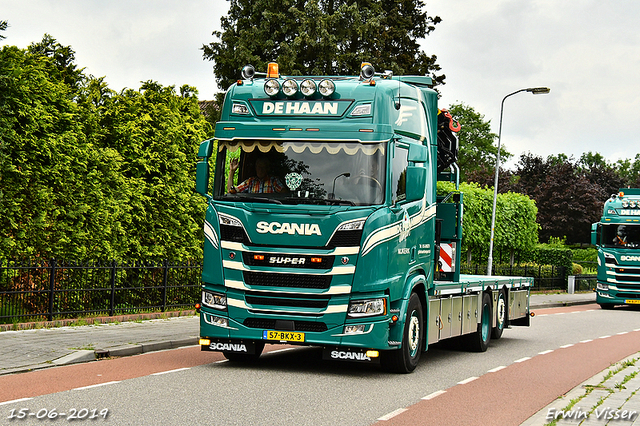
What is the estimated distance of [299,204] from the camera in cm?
1010

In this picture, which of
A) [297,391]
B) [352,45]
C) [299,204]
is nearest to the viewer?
[297,391]

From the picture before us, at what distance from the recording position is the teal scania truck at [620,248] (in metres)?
29.0

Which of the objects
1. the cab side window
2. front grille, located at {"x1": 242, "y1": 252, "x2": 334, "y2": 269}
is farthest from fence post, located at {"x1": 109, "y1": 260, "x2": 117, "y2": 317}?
the cab side window

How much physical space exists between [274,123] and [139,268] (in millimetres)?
7736

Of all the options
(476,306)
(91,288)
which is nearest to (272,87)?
(476,306)

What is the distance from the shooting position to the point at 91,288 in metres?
16.1

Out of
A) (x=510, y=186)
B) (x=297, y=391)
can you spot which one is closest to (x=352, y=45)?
(x=297, y=391)

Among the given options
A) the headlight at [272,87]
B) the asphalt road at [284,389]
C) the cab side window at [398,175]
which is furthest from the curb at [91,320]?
the cab side window at [398,175]

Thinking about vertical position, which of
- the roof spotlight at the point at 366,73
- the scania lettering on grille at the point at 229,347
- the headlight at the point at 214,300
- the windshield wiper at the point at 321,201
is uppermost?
the roof spotlight at the point at 366,73

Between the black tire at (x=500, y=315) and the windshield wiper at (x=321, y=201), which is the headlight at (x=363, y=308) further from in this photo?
the black tire at (x=500, y=315)

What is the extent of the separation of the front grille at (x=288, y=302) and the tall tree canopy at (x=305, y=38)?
2695 centimetres

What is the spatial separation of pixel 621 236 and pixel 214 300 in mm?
22391

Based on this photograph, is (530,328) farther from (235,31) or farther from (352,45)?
(235,31)

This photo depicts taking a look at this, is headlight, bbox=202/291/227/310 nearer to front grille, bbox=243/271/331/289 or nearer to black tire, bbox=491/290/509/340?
front grille, bbox=243/271/331/289
